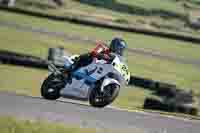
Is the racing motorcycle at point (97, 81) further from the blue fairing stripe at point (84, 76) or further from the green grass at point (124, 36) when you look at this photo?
the green grass at point (124, 36)

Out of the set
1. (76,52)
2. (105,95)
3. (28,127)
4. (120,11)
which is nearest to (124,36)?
(76,52)

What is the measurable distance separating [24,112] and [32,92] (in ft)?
14.7

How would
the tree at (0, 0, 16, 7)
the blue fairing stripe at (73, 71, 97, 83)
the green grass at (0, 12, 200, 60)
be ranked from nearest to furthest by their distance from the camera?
1. the blue fairing stripe at (73, 71, 97, 83)
2. the green grass at (0, 12, 200, 60)
3. the tree at (0, 0, 16, 7)

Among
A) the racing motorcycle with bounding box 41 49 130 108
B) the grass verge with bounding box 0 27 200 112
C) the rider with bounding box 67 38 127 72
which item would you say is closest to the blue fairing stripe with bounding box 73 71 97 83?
the racing motorcycle with bounding box 41 49 130 108

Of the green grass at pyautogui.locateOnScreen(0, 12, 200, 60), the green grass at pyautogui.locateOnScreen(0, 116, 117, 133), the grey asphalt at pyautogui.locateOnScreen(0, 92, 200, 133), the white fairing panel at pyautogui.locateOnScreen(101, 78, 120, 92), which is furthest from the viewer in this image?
the green grass at pyautogui.locateOnScreen(0, 12, 200, 60)

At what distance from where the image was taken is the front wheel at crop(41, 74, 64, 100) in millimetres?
10641

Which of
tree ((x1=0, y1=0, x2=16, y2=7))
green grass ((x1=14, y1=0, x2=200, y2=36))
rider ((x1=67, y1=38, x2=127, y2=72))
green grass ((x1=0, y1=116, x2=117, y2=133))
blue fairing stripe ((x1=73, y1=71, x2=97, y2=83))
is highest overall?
green grass ((x1=14, y1=0, x2=200, y2=36))

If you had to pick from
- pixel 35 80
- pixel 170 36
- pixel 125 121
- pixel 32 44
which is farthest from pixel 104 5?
pixel 125 121

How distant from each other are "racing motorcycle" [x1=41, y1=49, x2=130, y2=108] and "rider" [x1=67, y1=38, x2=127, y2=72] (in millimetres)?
80

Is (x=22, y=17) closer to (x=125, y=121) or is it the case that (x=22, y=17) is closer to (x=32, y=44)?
(x=32, y=44)

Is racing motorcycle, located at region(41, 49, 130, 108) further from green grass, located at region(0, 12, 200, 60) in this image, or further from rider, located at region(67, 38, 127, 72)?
green grass, located at region(0, 12, 200, 60)

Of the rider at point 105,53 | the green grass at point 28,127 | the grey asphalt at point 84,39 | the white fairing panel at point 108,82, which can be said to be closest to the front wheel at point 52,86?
the rider at point 105,53

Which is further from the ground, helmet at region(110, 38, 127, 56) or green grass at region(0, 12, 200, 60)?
green grass at region(0, 12, 200, 60)

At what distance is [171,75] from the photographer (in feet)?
79.2
